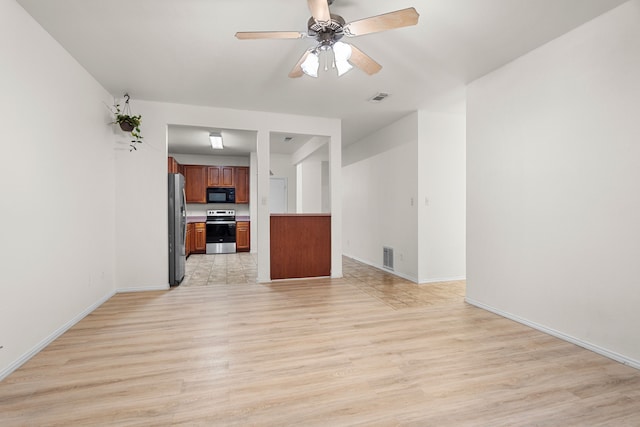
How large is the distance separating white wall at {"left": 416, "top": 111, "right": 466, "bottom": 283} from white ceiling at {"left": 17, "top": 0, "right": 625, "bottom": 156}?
24.4 inches

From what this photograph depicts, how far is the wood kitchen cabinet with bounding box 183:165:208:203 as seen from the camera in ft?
25.9

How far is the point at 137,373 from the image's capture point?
2.13 m

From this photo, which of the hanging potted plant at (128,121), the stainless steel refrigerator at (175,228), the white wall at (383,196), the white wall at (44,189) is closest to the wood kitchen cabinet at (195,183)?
the stainless steel refrigerator at (175,228)

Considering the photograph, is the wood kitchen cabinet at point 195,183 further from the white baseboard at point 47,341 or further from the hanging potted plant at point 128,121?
the white baseboard at point 47,341

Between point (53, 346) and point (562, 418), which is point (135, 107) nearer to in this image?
point (53, 346)

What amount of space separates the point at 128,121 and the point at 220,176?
4.18 meters

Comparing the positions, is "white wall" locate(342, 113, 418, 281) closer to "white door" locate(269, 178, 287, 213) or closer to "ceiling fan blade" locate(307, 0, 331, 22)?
"white door" locate(269, 178, 287, 213)

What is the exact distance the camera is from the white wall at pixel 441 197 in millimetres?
4707

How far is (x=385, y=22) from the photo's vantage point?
198 cm

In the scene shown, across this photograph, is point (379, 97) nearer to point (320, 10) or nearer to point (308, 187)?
point (320, 10)

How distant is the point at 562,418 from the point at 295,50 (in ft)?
10.7

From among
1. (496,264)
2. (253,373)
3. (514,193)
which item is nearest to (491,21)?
→ (514,193)

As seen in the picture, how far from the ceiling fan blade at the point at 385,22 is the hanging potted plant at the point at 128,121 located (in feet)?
10.2

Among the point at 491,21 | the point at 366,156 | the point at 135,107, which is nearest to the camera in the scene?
the point at 491,21
